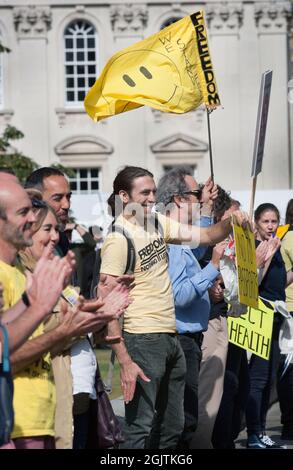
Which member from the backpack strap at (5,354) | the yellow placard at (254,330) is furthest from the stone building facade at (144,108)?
the backpack strap at (5,354)

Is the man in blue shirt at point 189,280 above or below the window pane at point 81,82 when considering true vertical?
below

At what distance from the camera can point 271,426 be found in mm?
10984

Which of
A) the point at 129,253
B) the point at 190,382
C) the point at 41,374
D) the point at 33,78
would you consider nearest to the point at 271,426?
the point at 190,382

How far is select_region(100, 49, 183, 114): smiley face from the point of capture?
8211 millimetres

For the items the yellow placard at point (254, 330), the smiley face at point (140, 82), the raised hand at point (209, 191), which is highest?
the smiley face at point (140, 82)

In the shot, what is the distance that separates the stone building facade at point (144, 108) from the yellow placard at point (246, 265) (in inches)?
1288

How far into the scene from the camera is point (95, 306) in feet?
16.1

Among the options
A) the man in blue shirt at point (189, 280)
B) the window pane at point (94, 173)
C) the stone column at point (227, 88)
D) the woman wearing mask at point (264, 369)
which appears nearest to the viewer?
the man in blue shirt at point (189, 280)

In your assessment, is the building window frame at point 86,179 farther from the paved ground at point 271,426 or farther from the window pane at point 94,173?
the paved ground at point 271,426

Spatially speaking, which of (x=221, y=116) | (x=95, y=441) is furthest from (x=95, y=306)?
(x=221, y=116)

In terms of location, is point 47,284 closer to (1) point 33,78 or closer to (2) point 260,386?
(2) point 260,386

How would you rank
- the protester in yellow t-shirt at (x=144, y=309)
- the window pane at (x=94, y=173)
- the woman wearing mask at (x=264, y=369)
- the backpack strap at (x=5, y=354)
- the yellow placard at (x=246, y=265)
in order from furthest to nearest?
the window pane at (x=94, y=173) → the woman wearing mask at (x=264, y=369) → the yellow placard at (x=246, y=265) → the protester in yellow t-shirt at (x=144, y=309) → the backpack strap at (x=5, y=354)

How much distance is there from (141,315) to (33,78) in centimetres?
3463

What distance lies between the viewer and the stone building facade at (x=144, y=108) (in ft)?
133
